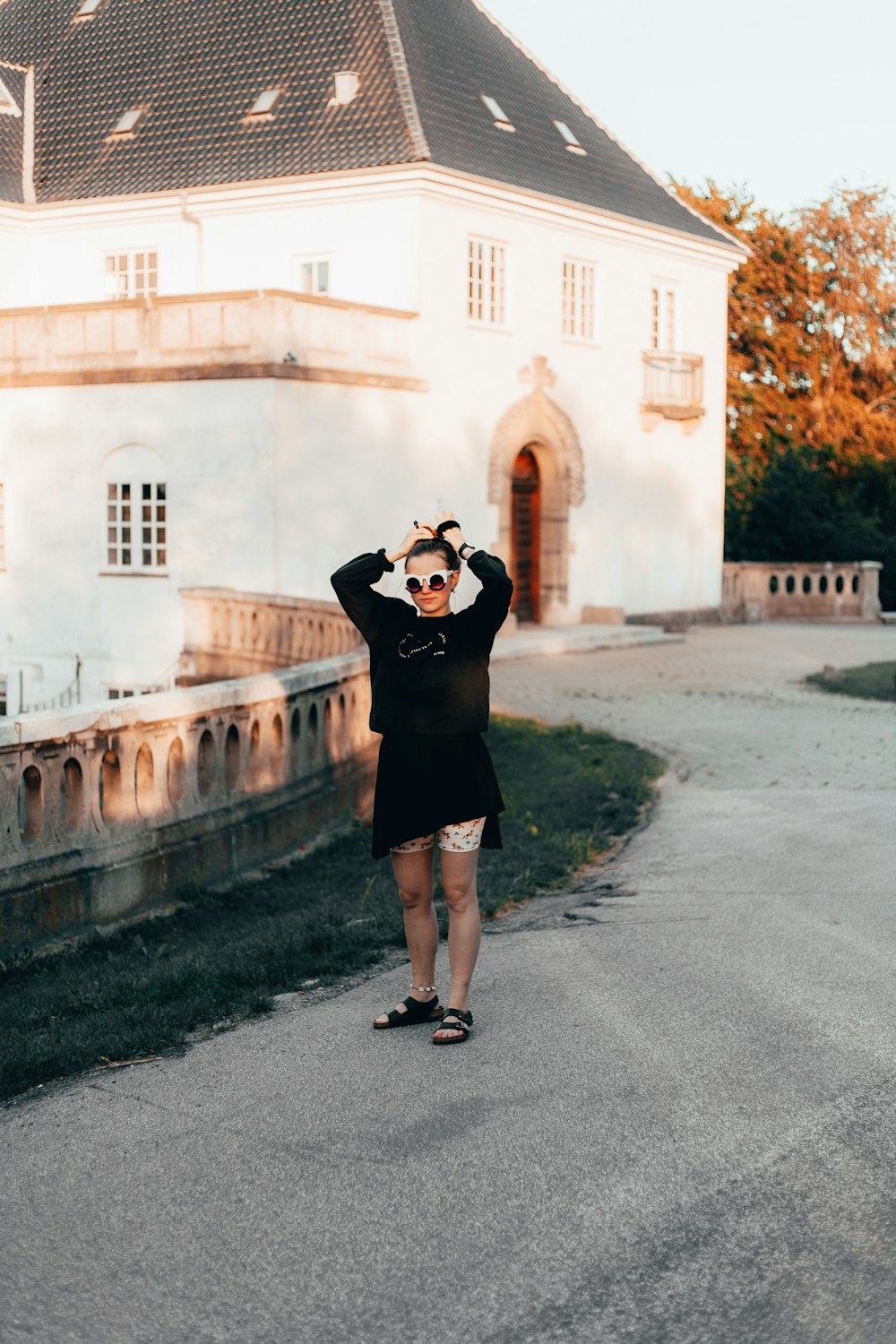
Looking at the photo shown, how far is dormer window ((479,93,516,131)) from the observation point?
30625 mm

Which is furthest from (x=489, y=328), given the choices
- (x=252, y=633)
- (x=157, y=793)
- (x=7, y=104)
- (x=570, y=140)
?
(x=157, y=793)

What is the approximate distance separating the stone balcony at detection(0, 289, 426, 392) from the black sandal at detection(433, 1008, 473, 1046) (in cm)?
1984

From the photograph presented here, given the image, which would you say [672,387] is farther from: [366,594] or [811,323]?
[366,594]

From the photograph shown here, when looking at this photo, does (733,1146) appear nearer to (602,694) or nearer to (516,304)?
(602,694)

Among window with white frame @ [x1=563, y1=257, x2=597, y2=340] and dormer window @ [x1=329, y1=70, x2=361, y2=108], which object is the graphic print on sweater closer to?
dormer window @ [x1=329, y1=70, x2=361, y2=108]

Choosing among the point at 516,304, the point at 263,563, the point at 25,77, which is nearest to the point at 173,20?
the point at 25,77

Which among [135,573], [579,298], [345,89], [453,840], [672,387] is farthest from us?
[672,387]

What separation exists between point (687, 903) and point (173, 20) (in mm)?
27908

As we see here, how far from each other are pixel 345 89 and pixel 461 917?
25.2 meters

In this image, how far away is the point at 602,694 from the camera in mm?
20938

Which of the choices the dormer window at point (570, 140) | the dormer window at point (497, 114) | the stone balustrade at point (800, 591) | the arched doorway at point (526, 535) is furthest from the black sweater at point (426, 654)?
the stone balustrade at point (800, 591)

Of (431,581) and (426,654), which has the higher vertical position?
(431,581)

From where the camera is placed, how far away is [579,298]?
31453 millimetres

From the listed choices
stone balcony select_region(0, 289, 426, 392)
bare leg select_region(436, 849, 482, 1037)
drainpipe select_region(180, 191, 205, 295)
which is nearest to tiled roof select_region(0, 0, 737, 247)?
drainpipe select_region(180, 191, 205, 295)
